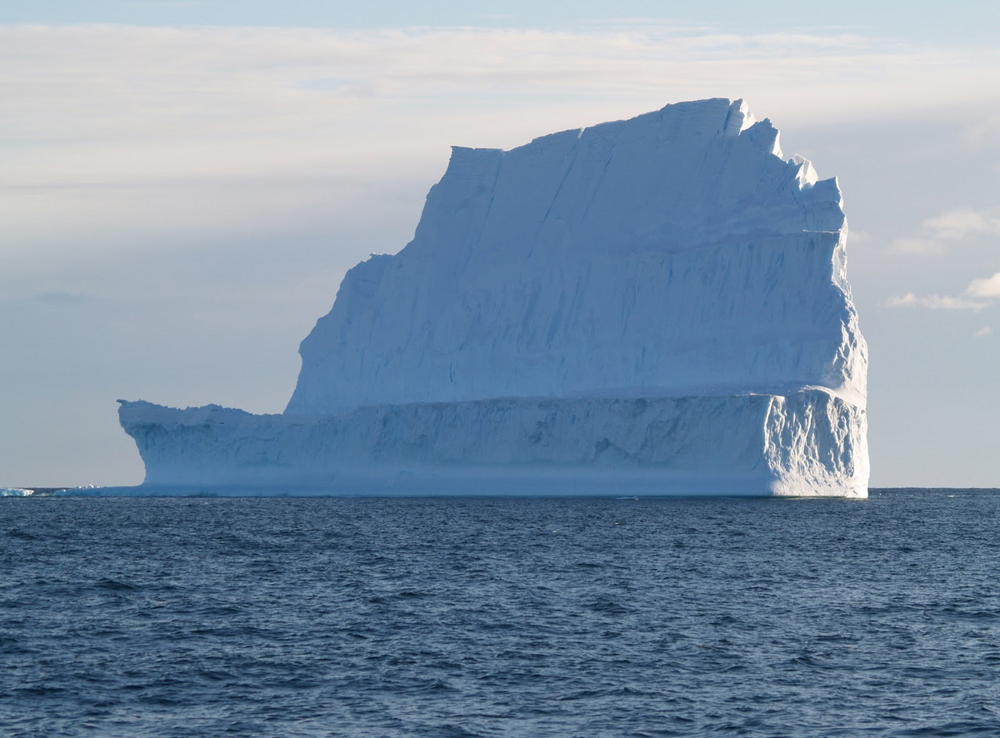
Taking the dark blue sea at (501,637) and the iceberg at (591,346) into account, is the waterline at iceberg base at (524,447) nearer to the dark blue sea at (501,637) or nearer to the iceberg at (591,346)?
the iceberg at (591,346)

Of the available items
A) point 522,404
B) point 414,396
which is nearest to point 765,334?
point 522,404

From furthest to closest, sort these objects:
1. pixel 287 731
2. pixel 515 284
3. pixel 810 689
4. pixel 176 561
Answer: pixel 515 284 → pixel 176 561 → pixel 810 689 → pixel 287 731

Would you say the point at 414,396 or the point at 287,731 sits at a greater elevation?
the point at 414,396

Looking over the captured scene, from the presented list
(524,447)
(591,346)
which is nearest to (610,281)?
(591,346)

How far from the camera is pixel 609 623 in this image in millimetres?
15914

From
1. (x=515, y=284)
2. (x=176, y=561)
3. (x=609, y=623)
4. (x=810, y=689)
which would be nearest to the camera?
(x=810, y=689)

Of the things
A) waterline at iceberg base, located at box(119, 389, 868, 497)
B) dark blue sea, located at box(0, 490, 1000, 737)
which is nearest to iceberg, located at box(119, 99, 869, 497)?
waterline at iceberg base, located at box(119, 389, 868, 497)

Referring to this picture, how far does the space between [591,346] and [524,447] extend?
5038 millimetres

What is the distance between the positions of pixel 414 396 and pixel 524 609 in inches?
1340

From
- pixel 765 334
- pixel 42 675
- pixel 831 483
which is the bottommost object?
pixel 42 675

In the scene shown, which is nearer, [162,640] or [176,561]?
[162,640]

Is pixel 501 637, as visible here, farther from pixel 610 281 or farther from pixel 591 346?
pixel 610 281

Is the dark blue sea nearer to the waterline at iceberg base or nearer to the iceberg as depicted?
the waterline at iceberg base

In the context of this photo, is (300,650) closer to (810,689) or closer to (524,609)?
(524,609)
